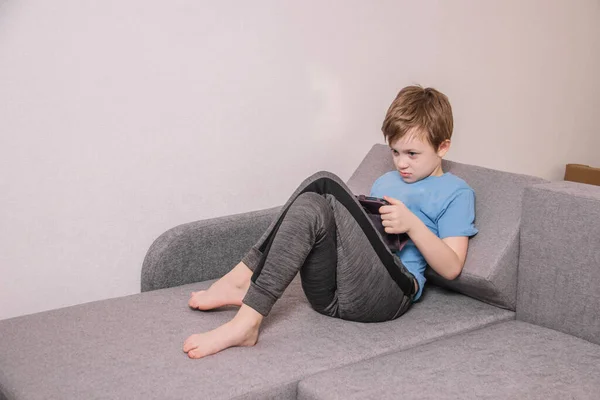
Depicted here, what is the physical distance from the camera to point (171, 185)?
226cm

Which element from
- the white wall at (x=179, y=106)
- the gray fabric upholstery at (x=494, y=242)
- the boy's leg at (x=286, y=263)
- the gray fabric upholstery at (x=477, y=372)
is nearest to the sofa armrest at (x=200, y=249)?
the white wall at (x=179, y=106)

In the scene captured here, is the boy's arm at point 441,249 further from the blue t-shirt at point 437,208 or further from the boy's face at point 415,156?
the boy's face at point 415,156

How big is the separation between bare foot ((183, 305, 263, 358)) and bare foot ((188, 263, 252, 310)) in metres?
0.20

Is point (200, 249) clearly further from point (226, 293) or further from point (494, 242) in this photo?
point (494, 242)

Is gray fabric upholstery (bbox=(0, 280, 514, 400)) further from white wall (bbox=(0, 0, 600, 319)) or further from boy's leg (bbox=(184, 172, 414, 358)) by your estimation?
white wall (bbox=(0, 0, 600, 319))

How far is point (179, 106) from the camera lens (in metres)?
2.23

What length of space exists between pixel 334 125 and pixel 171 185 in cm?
70

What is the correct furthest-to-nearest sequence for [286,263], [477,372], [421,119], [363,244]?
[421,119]
[363,244]
[286,263]
[477,372]

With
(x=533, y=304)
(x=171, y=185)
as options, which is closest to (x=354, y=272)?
(x=533, y=304)

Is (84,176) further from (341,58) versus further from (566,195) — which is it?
(566,195)

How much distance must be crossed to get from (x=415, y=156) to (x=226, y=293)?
0.65 meters

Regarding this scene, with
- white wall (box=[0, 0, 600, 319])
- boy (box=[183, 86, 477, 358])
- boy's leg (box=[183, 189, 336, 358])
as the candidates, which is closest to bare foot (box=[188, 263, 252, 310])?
boy (box=[183, 86, 477, 358])

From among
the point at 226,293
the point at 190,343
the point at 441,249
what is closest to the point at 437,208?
the point at 441,249

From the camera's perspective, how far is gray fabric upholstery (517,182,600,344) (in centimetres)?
177
